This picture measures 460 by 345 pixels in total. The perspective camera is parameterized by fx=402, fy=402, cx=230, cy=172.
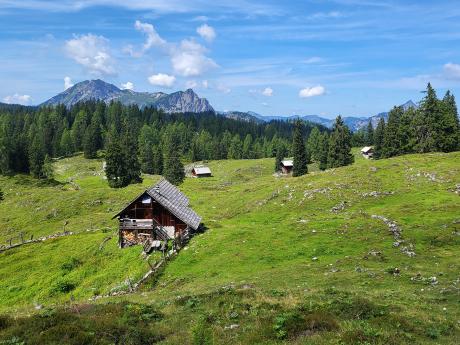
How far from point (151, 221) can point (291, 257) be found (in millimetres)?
19393

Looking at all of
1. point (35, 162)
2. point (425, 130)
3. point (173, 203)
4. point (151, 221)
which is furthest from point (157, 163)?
point (151, 221)

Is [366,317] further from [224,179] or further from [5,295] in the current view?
[224,179]

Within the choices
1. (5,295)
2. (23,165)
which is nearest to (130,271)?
(5,295)

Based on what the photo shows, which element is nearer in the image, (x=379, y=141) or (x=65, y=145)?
(x=379, y=141)

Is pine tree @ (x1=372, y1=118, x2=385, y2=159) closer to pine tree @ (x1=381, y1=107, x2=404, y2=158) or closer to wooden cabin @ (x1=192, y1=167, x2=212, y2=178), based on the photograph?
pine tree @ (x1=381, y1=107, x2=404, y2=158)

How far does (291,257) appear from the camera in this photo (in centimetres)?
4075

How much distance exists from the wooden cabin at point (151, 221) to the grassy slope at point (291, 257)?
265 cm

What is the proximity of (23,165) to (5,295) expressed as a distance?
127 meters

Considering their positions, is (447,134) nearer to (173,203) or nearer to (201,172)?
(173,203)

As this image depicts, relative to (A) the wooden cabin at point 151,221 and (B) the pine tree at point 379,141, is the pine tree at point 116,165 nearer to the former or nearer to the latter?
(A) the wooden cabin at point 151,221

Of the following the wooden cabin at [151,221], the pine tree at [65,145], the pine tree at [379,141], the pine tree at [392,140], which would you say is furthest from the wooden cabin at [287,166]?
the pine tree at [65,145]

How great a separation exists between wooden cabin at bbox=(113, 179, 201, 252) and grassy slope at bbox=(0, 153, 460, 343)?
2649 millimetres

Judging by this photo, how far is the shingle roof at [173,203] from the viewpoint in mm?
51125

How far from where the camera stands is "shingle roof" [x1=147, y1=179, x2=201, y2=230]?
5112 centimetres
